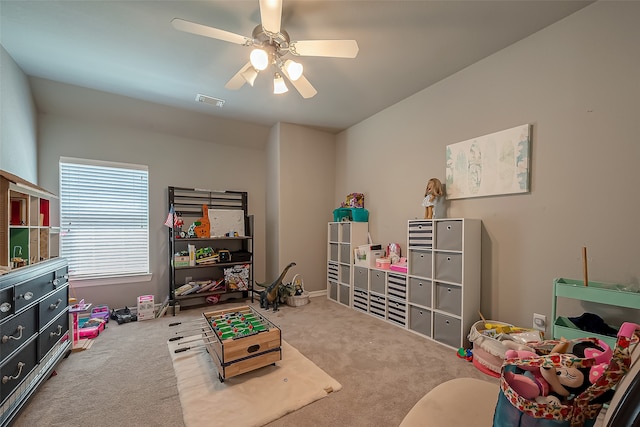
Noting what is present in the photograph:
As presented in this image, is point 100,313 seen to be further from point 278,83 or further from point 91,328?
point 278,83

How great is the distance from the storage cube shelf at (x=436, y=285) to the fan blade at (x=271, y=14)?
2.22 m

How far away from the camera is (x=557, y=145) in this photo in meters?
2.19

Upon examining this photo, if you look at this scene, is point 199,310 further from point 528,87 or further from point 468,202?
point 528,87

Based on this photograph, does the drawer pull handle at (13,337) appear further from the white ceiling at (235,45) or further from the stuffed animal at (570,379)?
the stuffed animal at (570,379)

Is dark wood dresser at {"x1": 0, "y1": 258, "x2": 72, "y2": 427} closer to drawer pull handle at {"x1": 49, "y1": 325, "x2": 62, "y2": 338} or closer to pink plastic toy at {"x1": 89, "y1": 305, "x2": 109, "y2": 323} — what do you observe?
drawer pull handle at {"x1": 49, "y1": 325, "x2": 62, "y2": 338}

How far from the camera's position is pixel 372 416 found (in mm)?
1659

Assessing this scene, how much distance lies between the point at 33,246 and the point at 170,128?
2.38 meters

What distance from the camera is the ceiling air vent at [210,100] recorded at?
3393 millimetres

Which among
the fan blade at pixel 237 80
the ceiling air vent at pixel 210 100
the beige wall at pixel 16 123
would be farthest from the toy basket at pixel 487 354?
the beige wall at pixel 16 123

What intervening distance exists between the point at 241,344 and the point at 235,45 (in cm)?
256

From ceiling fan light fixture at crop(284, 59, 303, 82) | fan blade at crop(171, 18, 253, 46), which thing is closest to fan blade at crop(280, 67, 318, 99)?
ceiling fan light fixture at crop(284, 59, 303, 82)

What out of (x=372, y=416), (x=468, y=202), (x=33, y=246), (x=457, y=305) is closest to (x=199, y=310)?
(x=33, y=246)

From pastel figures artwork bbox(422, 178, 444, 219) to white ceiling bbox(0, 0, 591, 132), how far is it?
1.20 metres

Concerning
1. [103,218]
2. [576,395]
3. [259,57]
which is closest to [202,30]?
[259,57]
